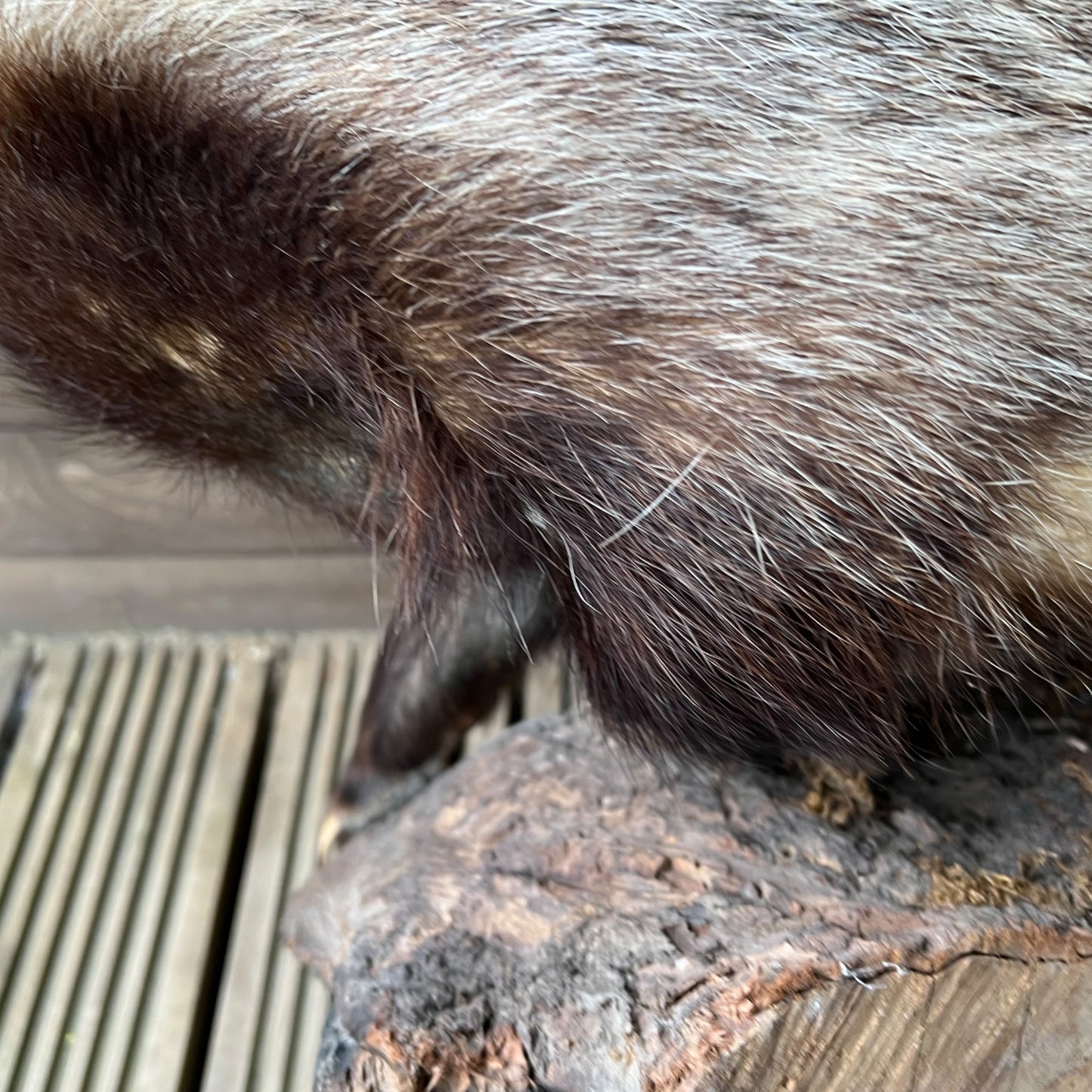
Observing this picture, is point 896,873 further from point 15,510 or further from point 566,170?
point 15,510

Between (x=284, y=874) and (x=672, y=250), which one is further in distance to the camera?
(x=284, y=874)

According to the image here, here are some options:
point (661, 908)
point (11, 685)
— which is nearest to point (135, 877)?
point (11, 685)

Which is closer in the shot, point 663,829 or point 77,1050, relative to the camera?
point 663,829

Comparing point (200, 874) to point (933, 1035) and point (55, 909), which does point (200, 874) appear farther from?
point (933, 1035)

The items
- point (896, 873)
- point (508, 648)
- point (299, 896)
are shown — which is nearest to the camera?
point (896, 873)

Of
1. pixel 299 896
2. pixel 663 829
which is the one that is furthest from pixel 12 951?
pixel 663 829

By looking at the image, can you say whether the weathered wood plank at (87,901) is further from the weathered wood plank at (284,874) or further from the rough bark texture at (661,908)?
the rough bark texture at (661,908)
